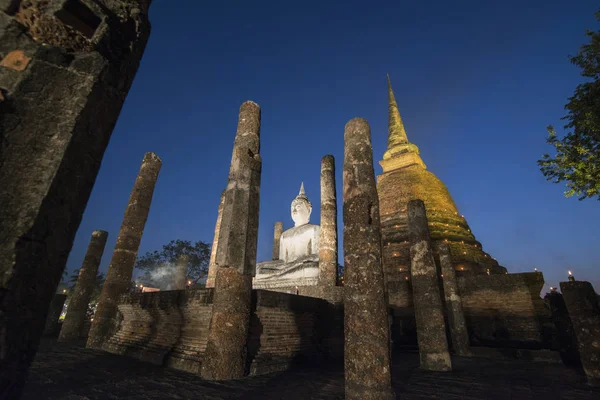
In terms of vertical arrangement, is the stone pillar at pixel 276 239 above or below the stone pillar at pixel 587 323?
above

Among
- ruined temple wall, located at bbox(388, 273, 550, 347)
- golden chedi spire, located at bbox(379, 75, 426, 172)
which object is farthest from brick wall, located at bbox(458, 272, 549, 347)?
golden chedi spire, located at bbox(379, 75, 426, 172)

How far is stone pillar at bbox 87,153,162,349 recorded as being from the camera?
9078 mm

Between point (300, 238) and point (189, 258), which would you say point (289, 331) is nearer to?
point (300, 238)

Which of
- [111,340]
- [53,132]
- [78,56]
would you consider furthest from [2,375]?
[111,340]

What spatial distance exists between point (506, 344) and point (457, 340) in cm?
232

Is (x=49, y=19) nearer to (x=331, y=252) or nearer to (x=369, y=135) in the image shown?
(x=369, y=135)

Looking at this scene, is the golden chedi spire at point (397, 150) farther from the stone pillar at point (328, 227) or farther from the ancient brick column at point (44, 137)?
the ancient brick column at point (44, 137)

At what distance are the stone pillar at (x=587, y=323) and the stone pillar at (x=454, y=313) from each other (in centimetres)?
460

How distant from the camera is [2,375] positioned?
1.46 metres

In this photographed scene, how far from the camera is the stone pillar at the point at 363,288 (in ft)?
13.4

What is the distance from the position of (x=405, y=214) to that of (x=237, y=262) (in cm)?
1588

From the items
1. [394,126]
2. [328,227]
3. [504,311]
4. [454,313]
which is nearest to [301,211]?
[328,227]

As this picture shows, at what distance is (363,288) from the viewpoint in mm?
4578

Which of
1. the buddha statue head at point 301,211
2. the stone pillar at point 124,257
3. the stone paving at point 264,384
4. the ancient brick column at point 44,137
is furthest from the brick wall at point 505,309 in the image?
the ancient brick column at point 44,137
